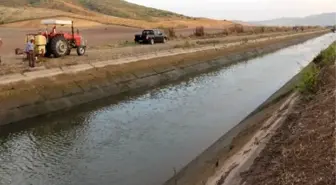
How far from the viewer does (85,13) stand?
413 ft

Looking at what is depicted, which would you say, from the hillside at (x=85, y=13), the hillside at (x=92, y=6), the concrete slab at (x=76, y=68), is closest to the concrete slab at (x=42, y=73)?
the concrete slab at (x=76, y=68)

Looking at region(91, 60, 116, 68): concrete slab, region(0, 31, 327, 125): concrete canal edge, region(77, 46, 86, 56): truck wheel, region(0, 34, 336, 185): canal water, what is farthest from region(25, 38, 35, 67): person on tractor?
region(77, 46, 86, 56): truck wheel

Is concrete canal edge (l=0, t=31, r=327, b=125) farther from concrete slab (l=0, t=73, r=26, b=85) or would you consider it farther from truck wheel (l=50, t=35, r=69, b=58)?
truck wheel (l=50, t=35, r=69, b=58)

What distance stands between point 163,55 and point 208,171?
29226 mm

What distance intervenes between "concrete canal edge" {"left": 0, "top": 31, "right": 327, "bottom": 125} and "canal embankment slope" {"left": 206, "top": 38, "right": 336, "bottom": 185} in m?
13.1

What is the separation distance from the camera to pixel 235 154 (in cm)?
1191

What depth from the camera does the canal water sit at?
45.2 feet

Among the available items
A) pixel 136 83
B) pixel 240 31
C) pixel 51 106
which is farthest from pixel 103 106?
pixel 240 31

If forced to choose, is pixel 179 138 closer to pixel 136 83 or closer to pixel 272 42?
pixel 136 83

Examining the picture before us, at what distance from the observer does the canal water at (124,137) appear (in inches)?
543

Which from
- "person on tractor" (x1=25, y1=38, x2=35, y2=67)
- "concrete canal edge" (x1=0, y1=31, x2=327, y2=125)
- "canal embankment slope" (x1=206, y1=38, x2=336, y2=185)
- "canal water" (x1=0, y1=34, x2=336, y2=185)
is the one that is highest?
"person on tractor" (x1=25, y1=38, x2=35, y2=67)

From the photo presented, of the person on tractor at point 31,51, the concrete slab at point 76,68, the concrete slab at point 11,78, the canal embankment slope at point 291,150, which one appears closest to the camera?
the canal embankment slope at point 291,150

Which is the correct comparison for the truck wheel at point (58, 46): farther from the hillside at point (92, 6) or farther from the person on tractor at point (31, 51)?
the hillside at point (92, 6)

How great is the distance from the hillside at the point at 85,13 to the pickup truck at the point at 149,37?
4110 cm
